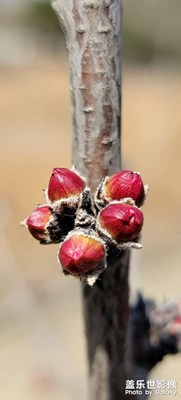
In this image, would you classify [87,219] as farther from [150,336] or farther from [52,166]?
[52,166]

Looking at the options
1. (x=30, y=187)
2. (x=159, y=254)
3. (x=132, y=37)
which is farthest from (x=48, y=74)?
(x=159, y=254)

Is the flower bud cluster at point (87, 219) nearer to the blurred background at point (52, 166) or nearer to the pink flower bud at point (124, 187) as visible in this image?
the pink flower bud at point (124, 187)

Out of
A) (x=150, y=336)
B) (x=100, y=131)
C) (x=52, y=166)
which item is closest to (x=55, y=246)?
(x=52, y=166)

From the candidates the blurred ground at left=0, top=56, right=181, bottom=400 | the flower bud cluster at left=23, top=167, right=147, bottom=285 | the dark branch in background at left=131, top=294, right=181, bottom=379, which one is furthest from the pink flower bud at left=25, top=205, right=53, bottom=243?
the blurred ground at left=0, top=56, right=181, bottom=400

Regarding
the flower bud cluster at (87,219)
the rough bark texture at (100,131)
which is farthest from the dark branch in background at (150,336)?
the flower bud cluster at (87,219)

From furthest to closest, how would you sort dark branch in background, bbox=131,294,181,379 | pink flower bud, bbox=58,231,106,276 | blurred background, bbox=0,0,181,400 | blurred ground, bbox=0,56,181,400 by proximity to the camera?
blurred background, bbox=0,0,181,400 → blurred ground, bbox=0,56,181,400 → dark branch in background, bbox=131,294,181,379 → pink flower bud, bbox=58,231,106,276

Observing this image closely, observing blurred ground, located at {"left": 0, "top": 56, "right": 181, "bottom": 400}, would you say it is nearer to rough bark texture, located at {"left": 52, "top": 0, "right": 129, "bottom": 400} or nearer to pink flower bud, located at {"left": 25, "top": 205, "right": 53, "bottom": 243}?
rough bark texture, located at {"left": 52, "top": 0, "right": 129, "bottom": 400}

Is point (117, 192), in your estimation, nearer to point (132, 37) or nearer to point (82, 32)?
point (82, 32)
